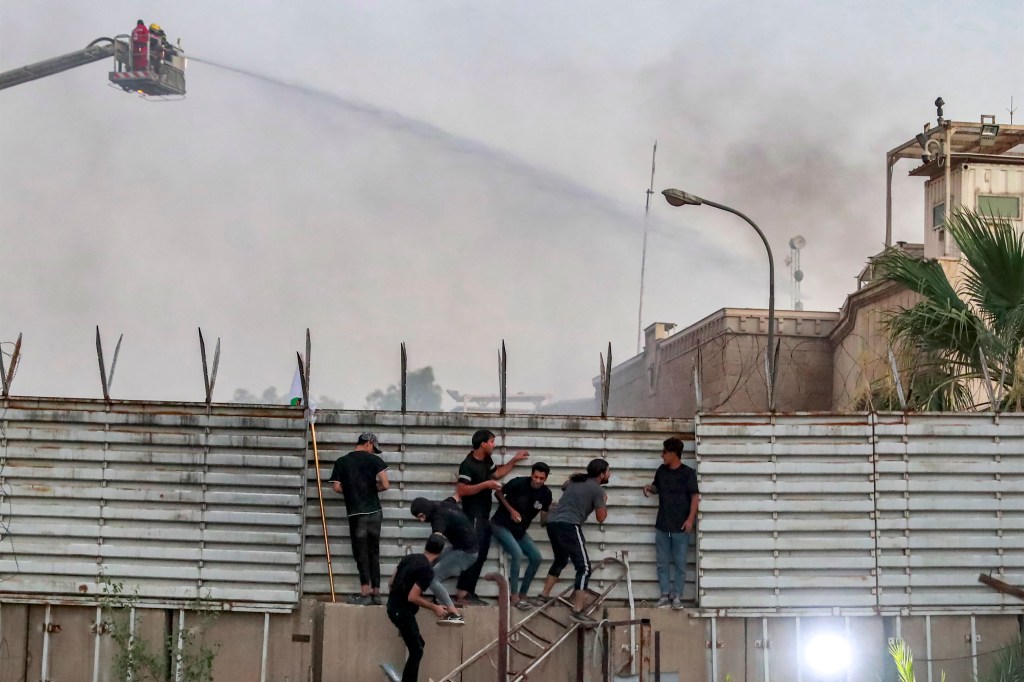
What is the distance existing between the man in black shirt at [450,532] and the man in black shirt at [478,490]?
0.19 meters

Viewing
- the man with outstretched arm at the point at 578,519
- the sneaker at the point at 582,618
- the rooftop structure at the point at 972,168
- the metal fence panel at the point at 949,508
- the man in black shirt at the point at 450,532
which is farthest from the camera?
the rooftop structure at the point at 972,168

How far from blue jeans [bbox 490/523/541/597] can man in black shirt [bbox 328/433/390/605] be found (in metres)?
1.29

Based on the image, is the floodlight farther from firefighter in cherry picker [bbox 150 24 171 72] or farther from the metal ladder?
firefighter in cherry picker [bbox 150 24 171 72]

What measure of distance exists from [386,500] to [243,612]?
196 cm

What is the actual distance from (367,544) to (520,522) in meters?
1.67

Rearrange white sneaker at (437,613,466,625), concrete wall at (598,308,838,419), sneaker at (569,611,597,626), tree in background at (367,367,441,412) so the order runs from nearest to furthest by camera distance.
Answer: white sneaker at (437,613,466,625) → sneaker at (569,611,597,626) → concrete wall at (598,308,838,419) → tree in background at (367,367,441,412)

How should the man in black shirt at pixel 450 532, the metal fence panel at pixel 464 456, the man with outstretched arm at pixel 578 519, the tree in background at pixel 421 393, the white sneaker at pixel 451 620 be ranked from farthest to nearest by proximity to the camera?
the tree in background at pixel 421 393 < the metal fence panel at pixel 464 456 < the man with outstretched arm at pixel 578 519 < the man in black shirt at pixel 450 532 < the white sneaker at pixel 451 620

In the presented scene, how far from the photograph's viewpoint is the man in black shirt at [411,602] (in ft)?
38.7

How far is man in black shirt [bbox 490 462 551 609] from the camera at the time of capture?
1295 cm

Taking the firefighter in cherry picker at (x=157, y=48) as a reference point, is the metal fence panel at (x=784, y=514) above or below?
below

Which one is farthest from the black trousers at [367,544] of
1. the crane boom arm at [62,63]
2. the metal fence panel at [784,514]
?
the crane boom arm at [62,63]

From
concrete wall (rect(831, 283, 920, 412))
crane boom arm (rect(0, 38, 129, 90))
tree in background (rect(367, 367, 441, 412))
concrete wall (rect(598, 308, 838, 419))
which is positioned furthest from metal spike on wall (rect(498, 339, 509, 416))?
tree in background (rect(367, 367, 441, 412))

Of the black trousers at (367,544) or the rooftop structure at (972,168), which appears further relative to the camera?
the rooftop structure at (972,168)

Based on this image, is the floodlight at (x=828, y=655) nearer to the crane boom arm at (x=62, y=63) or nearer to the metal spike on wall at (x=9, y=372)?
the metal spike on wall at (x=9, y=372)
